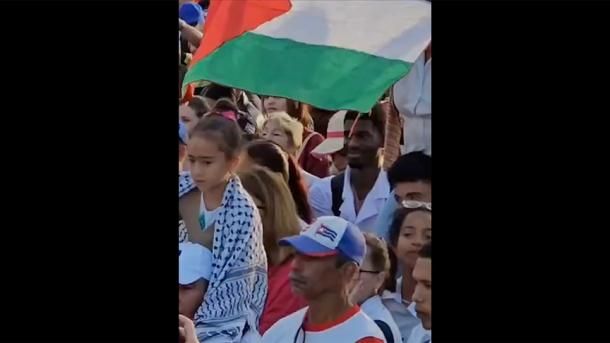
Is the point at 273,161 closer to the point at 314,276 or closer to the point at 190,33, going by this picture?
the point at 314,276

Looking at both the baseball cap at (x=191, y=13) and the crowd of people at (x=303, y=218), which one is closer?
the crowd of people at (x=303, y=218)

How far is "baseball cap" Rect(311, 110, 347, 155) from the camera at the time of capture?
13.7 ft

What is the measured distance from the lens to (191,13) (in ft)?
13.9

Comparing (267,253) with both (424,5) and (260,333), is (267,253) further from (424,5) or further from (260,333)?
(424,5)

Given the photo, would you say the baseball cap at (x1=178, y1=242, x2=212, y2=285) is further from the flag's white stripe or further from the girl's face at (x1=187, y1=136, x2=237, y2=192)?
the flag's white stripe

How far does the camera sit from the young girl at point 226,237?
4.13 metres

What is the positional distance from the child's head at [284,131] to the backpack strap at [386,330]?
0.81 metres

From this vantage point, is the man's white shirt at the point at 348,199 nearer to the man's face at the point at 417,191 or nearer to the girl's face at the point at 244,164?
the man's face at the point at 417,191

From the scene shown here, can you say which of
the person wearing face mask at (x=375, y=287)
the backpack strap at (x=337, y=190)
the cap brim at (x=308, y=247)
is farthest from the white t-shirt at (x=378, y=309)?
the backpack strap at (x=337, y=190)

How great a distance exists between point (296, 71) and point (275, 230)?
0.69 m

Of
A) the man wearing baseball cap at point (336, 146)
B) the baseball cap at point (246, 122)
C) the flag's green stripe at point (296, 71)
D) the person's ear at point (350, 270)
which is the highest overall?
the flag's green stripe at point (296, 71)

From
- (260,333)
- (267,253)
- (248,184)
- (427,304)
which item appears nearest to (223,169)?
(248,184)

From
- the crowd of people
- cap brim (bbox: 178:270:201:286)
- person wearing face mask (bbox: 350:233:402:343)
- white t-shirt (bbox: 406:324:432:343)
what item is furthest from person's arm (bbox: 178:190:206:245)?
white t-shirt (bbox: 406:324:432:343)
